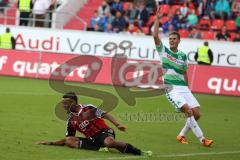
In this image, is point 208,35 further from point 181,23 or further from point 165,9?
point 165,9

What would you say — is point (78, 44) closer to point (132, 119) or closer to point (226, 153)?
point (132, 119)

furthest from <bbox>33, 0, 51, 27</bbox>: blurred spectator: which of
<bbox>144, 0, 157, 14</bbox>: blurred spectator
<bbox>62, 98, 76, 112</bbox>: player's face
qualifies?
<bbox>62, 98, 76, 112</bbox>: player's face

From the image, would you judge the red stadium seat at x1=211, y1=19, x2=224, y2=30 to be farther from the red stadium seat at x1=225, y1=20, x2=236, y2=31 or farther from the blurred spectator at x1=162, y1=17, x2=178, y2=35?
the blurred spectator at x1=162, y1=17, x2=178, y2=35

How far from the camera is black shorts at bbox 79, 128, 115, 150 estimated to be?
552 inches

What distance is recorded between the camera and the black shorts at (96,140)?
552 inches

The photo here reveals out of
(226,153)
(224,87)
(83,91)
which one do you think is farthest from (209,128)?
(224,87)

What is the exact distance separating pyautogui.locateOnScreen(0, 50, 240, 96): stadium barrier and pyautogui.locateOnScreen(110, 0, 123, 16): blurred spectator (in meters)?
8.00

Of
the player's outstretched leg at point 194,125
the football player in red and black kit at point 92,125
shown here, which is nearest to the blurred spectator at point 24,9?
the player's outstretched leg at point 194,125

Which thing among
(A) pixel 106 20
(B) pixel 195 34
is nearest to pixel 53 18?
(A) pixel 106 20

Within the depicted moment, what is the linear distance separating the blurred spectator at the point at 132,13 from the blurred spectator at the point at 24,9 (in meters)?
4.83

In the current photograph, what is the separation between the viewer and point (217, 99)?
28.3 m

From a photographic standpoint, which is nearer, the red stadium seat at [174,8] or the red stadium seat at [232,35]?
the red stadium seat at [232,35]

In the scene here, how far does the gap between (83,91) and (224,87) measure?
20.2ft

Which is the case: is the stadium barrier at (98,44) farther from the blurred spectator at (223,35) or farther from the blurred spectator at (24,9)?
the blurred spectator at (24,9)
